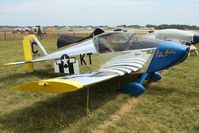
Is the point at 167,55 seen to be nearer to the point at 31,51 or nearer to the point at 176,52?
the point at 176,52

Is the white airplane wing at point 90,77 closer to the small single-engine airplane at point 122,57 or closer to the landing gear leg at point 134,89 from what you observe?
the small single-engine airplane at point 122,57

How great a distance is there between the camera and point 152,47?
7539 millimetres

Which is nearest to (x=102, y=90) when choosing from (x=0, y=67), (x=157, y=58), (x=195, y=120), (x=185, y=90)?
(x=157, y=58)

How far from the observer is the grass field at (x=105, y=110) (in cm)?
519

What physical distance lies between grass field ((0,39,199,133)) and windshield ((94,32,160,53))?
42.2 inches

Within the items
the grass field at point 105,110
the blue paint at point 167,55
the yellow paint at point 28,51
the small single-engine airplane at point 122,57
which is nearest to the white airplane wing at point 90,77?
the small single-engine airplane at point 122,57

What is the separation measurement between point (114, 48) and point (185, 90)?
2.31 metres

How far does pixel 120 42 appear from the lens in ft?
26.1

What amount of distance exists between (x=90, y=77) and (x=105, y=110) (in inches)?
31.3

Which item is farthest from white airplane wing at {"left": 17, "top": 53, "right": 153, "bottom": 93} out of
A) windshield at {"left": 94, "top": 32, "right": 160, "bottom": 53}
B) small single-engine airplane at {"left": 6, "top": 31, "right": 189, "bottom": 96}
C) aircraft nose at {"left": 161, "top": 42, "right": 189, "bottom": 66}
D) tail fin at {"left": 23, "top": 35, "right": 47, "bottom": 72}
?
tail fin at {"left": 23, "top": 35, "right": 47, "bottom": 72}

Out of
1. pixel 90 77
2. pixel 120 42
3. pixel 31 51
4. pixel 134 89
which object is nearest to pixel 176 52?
pixel 134 89

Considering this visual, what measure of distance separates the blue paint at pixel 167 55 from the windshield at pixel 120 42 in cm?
27

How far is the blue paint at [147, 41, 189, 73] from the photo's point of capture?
723 cm

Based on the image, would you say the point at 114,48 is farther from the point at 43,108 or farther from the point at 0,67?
the point at 0,67
